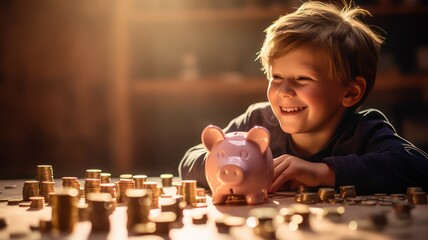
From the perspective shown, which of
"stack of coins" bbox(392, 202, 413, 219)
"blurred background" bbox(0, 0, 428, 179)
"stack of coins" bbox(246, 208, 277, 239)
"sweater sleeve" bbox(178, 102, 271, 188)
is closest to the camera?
"stack of coins" bbox(246, 208, 277, 239)

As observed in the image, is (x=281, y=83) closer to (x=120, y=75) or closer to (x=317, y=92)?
(x=317, y=92)

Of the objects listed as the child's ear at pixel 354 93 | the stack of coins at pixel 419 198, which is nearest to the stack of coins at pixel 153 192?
the stack of coins at pixel 419 198

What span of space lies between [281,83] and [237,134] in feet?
0.87

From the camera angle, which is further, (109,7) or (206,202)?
(109,7)

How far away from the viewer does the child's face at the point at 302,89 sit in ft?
4.66

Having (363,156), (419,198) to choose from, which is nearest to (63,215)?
(419,198)

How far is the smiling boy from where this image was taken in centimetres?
137

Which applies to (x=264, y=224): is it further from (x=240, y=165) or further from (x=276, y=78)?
(x=276, y=78)

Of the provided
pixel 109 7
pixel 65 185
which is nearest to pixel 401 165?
pixel 65 185

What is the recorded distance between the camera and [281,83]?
1.44 m

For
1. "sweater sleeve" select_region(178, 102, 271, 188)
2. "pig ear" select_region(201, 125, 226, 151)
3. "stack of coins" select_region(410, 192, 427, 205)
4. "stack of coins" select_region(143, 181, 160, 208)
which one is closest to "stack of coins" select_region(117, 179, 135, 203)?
"stack of coins" select_region(143, 181, 160, 208)

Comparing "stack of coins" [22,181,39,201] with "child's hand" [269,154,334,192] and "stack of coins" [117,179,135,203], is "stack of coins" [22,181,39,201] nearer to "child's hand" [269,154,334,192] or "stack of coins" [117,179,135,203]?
"stack of coins" [117,179,135,203]

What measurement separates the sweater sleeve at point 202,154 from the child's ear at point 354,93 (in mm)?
229

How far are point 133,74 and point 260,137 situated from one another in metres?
1.93
